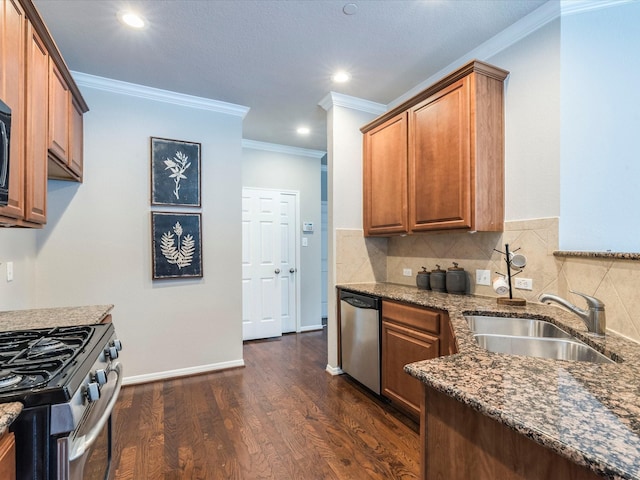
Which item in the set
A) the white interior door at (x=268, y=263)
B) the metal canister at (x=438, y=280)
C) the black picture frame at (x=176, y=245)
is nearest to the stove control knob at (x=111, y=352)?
the black picture frame at (x=176, y=245)

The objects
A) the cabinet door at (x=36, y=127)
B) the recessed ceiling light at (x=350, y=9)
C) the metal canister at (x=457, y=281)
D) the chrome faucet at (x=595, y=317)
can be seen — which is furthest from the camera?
the metal canister at (x=457, y=281)

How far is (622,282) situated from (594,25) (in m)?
1.57

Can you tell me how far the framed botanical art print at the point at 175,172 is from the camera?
307 centimetres

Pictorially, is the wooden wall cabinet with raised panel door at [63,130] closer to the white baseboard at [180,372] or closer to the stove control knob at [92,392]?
the stove control knob at [92,392]

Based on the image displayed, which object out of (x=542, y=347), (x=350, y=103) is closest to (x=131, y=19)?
(x=350, y=103)

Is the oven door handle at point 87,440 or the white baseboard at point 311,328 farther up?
the oven door handle at point 87,440

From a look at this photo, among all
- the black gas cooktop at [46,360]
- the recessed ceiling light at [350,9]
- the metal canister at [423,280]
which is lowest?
the black gas cooktop at [46,360]

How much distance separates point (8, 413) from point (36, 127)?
4.92 feet

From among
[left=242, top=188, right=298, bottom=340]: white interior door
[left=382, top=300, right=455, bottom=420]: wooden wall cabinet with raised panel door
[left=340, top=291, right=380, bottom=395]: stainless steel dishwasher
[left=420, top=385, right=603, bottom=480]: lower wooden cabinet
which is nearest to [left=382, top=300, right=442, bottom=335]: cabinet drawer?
[left=382, top=300, right=455, bottom=420]: wooden wall cabinet with raised panel door

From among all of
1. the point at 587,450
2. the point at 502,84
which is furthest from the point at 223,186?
the point at 587,450

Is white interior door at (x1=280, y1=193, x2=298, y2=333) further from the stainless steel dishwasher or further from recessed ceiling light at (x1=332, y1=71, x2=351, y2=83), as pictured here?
recessed ceiling light at (x1=332, y1=71, x2=351, y2=83)

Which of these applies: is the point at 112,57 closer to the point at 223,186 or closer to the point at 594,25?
the point at 223,186

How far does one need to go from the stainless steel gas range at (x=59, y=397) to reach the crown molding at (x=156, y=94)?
89.6 inches

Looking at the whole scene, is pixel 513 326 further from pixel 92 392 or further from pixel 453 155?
pixel 92 392
